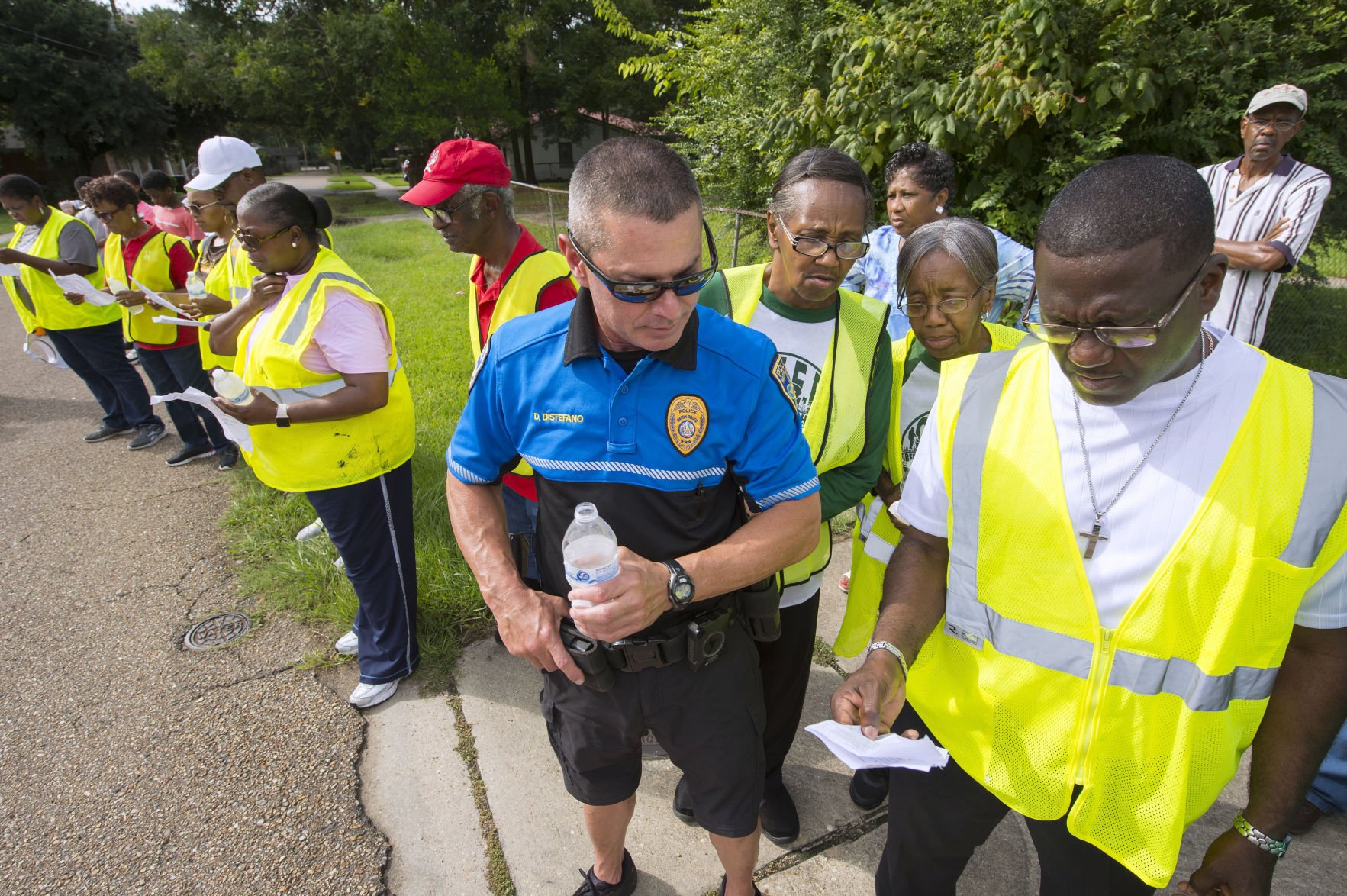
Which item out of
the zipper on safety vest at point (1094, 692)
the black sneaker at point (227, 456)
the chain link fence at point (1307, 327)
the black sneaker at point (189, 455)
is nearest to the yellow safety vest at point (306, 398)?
the zipper on safety vest at point (1094, 692)

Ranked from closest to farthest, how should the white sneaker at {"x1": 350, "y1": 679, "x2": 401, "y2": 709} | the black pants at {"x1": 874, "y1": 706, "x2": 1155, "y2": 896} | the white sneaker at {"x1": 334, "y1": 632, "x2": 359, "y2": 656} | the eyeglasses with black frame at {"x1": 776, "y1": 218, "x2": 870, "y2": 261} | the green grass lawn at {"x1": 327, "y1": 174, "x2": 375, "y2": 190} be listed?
1. the black pants at {"x1": 874, "y1": 706, "x2": 1155, "y2": 896}
2. the eyeglasses with black frame at {"x1": 776, "y1": 218, "x2": 870, "y2": 261}
3. the white sneaker at {"x1": 350, "y1": 679, "x2": 401, "y2": 709}
4. the white sneaker at {"x1": 334, "y1": 632, "x2": 359, "y2": 656}
5. the green grass lawn at {"x1": 327, "y1": 174, "x2": 375, "y2": 190}

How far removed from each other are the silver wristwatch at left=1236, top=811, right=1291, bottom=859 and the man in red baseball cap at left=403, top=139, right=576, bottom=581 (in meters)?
2.23

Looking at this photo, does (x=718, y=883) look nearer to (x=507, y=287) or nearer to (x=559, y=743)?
(x=559, y=743)

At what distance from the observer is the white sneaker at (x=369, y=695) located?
3189 millimetres

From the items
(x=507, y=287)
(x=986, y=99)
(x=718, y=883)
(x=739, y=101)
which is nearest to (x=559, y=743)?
(x=718, y=883)

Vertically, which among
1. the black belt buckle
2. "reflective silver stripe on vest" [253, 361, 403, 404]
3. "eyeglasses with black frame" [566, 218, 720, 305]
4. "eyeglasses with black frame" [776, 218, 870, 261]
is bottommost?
the black belt buckle

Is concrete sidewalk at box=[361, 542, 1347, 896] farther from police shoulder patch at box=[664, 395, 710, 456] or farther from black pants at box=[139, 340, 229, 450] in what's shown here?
black pants at box=[139, 340, 229, 450]

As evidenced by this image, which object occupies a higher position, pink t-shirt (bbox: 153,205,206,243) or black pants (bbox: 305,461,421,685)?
pink t-shirt (bbox: 153,205,206,243)

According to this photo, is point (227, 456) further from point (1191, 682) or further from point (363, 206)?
point (363, 206)

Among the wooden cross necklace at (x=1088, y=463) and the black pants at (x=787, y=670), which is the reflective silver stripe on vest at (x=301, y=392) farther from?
the wooden cross necklace at (x=1088, y=463)

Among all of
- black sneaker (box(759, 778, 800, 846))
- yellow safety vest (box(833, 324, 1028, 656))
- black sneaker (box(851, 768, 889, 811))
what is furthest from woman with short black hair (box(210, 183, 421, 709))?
black sneaker (box(851, 768, 889, 811))

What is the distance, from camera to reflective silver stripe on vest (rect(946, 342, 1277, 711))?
1338 millimetres

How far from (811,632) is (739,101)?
7.12 meters

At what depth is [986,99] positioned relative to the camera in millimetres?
4758
